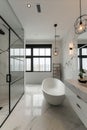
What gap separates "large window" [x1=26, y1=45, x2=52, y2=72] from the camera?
9.74 m

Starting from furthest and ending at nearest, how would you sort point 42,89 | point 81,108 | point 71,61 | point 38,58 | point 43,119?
point 38,58 → point 71,61 → point 42,89 → point 43,119 → point 81,108

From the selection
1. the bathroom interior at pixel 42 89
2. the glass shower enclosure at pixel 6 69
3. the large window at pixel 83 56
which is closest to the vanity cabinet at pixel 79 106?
the bathroom interior at pixel 42 89

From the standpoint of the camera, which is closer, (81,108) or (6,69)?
(81,108)

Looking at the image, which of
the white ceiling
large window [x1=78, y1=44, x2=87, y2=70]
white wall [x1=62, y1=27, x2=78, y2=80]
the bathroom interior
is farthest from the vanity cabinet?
white wall [x1=62, y1=27, x2=78, y2=80]

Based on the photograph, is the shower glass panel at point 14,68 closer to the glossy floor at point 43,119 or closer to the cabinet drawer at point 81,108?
the glossy floor at point 43,119

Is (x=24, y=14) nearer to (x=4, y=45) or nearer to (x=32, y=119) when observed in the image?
(x=4, y=45)

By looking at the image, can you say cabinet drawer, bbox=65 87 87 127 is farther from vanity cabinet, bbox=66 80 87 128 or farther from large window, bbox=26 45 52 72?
large window, bbox=26 45 52 72

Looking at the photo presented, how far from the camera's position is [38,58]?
9.82 metres

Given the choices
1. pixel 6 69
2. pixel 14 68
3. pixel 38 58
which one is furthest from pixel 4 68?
pixel 38 58

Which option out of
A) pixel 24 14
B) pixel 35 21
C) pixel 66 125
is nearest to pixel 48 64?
pixel 35 21

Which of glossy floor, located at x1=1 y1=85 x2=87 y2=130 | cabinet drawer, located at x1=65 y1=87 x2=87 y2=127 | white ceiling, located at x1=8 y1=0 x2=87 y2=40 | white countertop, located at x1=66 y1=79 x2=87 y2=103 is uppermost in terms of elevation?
white ceiling, located at x1=8 y1=0 x2=87 y2=40

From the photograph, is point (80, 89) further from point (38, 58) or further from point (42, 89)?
point (38, 58)

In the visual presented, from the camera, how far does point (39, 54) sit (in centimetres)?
980

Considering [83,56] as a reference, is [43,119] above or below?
below
